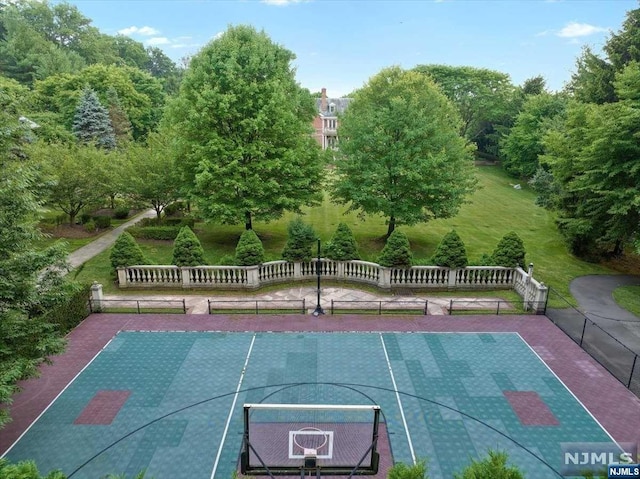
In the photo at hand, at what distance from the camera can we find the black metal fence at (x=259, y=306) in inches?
773

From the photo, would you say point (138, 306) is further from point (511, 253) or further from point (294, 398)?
point (511, 253)

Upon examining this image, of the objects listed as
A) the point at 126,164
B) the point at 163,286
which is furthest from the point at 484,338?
the point at 126,164

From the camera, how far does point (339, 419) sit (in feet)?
38.9

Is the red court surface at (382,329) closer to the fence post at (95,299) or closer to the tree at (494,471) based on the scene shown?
the fence post at (95,299)

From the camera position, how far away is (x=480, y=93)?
68.8 m

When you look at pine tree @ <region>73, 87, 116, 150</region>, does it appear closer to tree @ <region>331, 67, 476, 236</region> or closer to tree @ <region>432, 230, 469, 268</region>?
tree @ <region>331, 67, 476, 236</region>

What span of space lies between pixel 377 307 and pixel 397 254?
3.06 meters

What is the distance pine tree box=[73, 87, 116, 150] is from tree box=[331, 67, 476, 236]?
122ft

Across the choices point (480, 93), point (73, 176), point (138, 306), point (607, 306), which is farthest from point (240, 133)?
point (480, 93)

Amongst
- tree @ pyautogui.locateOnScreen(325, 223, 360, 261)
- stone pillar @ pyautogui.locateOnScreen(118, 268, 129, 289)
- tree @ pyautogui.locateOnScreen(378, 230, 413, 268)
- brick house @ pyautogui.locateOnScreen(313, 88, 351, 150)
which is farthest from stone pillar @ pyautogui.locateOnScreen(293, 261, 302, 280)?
brick house @ pyautogui.locateOnScreen(313, 88, 351, 150)

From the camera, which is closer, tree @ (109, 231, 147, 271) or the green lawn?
tree @ (109, 231, 147, 271)

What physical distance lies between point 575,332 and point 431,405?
9.00 meters

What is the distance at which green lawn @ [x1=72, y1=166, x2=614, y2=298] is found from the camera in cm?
2544

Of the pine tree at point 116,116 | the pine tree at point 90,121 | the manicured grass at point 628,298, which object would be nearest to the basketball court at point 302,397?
the manicured grass at point 628,298
